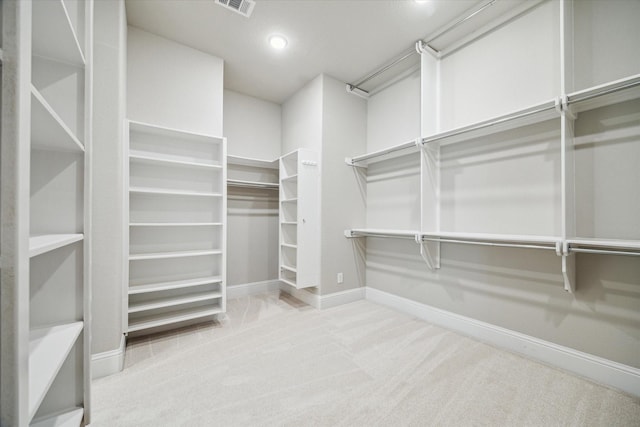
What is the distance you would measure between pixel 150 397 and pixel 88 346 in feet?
2.35

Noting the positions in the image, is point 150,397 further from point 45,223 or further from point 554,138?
point 554,138

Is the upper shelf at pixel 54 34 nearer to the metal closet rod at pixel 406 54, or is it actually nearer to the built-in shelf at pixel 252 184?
the built-in shelf at pixel 252 184

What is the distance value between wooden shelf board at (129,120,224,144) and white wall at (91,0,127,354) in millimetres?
336

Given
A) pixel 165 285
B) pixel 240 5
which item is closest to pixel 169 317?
pixel 165 285

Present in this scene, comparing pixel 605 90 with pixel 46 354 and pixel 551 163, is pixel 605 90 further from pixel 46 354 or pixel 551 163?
pixel 46 354

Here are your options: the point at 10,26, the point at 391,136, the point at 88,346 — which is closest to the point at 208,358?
the point at 88,346

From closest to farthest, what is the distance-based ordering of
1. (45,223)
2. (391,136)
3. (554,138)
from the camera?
(45,223), (554,138), (391,136)

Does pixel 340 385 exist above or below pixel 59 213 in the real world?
below

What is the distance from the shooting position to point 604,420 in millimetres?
1333

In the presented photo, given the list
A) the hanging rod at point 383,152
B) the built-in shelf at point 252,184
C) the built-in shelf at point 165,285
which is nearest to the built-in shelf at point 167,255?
the built-in shelf at point 165,285

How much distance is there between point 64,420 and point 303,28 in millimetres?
3055

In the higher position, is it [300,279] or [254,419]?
[300,279]

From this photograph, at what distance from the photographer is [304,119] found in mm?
3322

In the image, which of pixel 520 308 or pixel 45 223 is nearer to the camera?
pixel 45 223
